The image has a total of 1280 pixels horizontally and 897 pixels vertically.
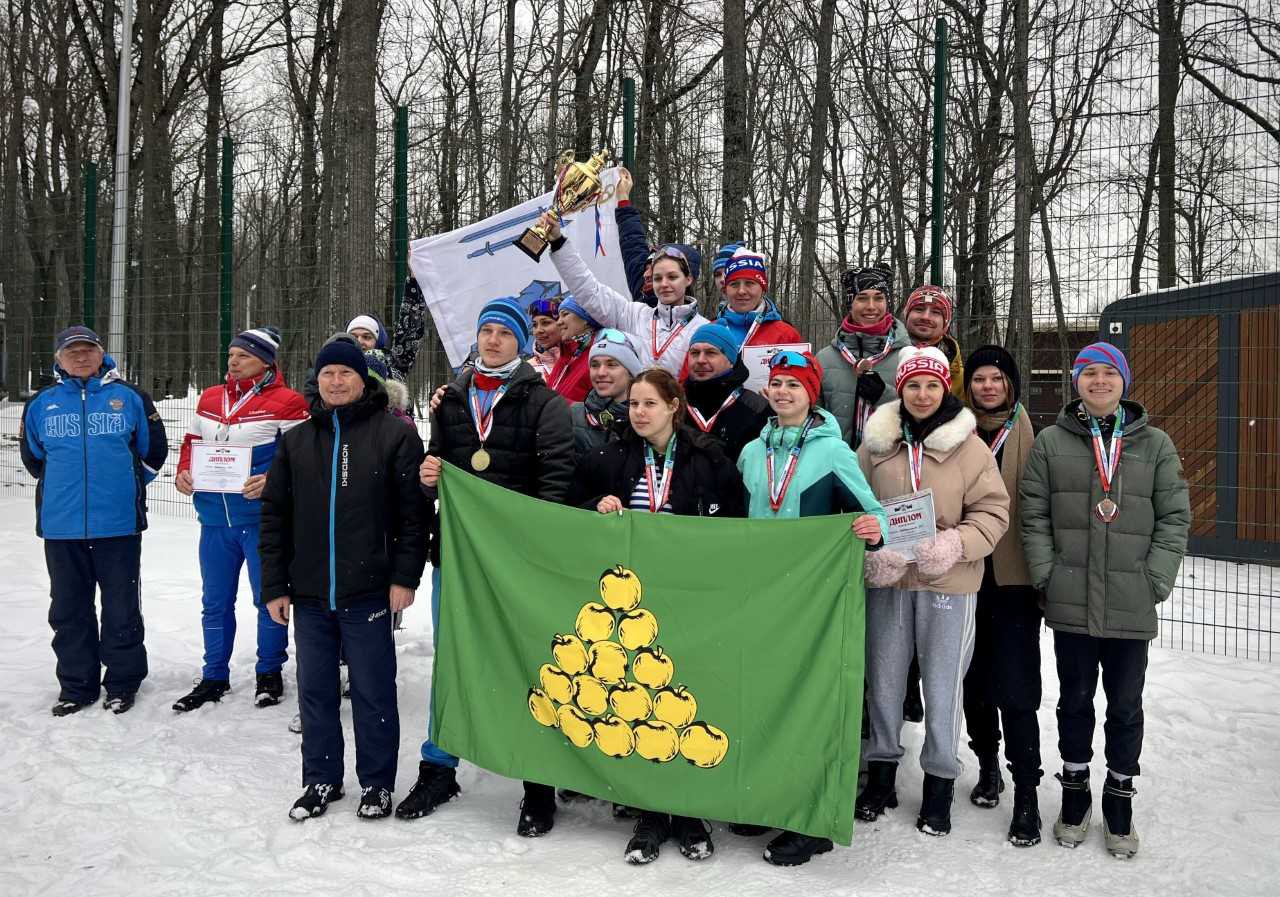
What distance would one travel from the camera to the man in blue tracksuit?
5.43m

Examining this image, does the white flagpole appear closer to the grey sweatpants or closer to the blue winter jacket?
the blue winter jacket

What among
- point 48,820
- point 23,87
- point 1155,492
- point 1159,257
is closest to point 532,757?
point 48,820

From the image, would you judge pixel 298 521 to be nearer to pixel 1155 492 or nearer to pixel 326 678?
pixel 326 678

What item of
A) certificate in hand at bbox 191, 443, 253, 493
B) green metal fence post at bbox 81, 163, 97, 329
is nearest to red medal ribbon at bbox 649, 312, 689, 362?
certificate in hand at bbox 191, 443, 253, 493

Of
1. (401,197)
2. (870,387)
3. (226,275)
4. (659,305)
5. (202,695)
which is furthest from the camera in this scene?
(226,275)

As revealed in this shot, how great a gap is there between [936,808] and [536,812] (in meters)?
1.67

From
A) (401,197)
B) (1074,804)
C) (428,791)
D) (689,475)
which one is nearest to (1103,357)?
(689,475)

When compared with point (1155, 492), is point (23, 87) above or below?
above

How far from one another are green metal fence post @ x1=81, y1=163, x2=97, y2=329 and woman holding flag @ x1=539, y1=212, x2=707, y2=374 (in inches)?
360

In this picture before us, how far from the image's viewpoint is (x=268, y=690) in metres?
5.61

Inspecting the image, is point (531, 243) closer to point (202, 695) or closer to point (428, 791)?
point (428, 791)

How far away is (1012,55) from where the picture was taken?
267 inches

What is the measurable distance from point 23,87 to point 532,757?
23.5m

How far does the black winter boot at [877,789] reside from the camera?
4.24 meters
